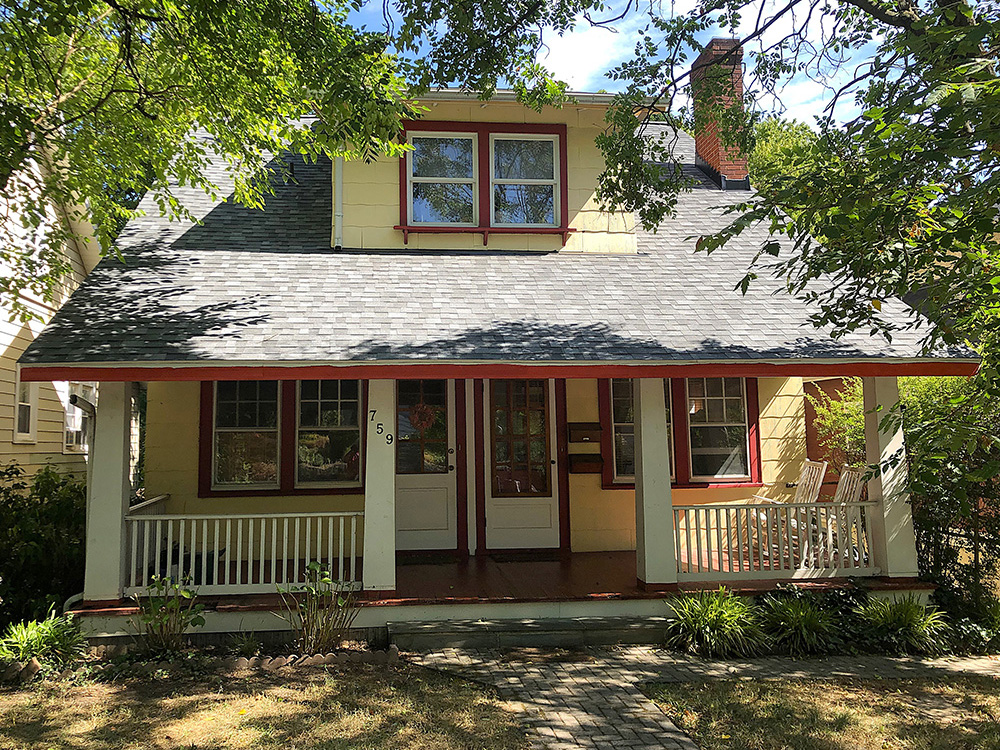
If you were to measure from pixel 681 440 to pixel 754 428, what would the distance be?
1067 mm

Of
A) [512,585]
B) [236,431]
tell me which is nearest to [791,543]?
[512,585]

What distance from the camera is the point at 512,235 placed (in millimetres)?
9859

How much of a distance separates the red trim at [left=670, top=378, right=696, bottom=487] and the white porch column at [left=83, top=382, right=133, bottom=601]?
6.74m

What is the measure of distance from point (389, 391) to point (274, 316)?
147cm

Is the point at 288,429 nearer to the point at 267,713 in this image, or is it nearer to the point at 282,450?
the point at 282,450

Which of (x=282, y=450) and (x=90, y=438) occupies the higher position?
(x=90, y=438)

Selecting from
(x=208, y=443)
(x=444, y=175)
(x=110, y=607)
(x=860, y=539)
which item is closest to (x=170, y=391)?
(x=208, y=443)

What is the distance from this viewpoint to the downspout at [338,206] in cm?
946

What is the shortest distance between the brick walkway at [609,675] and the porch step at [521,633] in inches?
4.9

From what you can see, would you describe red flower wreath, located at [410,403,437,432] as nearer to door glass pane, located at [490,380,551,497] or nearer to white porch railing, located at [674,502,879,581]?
door glass pane, located at [490,380,551,497]

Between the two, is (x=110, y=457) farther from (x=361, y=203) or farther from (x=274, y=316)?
(x=361, y=203)

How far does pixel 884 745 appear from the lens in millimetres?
4836

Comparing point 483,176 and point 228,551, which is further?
point 483,176

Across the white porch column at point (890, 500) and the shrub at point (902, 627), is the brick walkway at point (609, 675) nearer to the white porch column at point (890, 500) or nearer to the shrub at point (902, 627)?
the shrub at point (902, 627)
